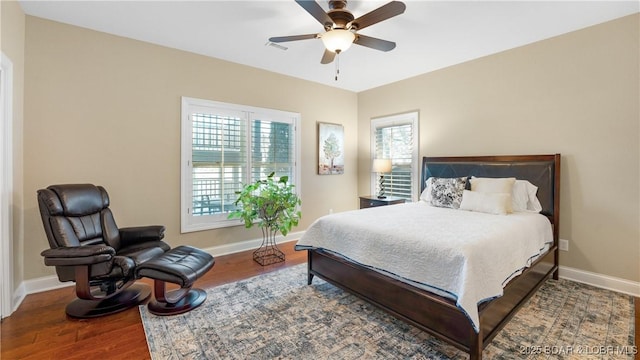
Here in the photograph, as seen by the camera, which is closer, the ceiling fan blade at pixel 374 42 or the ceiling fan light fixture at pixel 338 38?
the ceiling fan light fixture at pixel 338 38

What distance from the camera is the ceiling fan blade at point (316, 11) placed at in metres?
2.06

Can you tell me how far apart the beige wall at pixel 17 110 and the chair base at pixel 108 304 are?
68cm

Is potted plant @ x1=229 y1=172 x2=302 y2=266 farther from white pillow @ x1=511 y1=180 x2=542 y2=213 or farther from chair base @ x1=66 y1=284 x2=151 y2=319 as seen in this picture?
white pillow @ x1=511 y1=180 x2=542 y2=213

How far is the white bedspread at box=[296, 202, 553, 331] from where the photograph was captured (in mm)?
1808

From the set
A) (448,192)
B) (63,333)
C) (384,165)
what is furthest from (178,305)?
(384,165)

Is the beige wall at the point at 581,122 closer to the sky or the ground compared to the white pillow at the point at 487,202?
closer to the sky

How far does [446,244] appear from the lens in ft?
6.45

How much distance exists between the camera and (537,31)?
310 cm

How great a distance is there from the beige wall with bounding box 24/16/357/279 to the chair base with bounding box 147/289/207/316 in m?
1.24

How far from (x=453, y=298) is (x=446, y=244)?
13.7 inches

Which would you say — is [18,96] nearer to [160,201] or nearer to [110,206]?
[110,206]

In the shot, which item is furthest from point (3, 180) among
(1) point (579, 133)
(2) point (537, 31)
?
(1) point (579, 133)

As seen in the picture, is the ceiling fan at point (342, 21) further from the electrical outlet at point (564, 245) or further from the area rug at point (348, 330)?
the electrical outlet at point (564, 245)

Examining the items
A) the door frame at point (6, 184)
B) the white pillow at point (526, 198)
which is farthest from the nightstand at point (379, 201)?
the door frame at point (6, 184)
